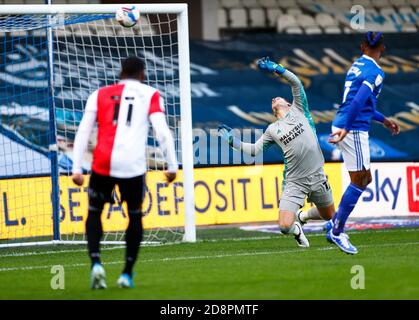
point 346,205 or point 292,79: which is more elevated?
point 292,79

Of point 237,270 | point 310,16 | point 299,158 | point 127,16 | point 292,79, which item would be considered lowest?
point 237,270

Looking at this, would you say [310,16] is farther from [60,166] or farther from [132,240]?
[132,240]

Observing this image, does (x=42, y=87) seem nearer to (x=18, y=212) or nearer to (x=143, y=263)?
(x=18, y=212)

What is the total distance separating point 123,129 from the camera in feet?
29.6

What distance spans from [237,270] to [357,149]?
7.17 feet

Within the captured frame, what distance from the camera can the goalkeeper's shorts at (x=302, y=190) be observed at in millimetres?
12891

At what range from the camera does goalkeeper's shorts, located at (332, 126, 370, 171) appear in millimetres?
11656

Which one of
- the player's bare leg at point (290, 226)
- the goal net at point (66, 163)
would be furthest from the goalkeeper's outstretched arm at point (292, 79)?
the goal net at point (66, 163)

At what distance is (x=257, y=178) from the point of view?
17562 millimetres

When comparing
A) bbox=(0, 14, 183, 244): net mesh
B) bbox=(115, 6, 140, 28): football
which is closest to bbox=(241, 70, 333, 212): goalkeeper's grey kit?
bbox=(115, 6, 140, 28): football

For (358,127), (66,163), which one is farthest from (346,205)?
(66,163)
